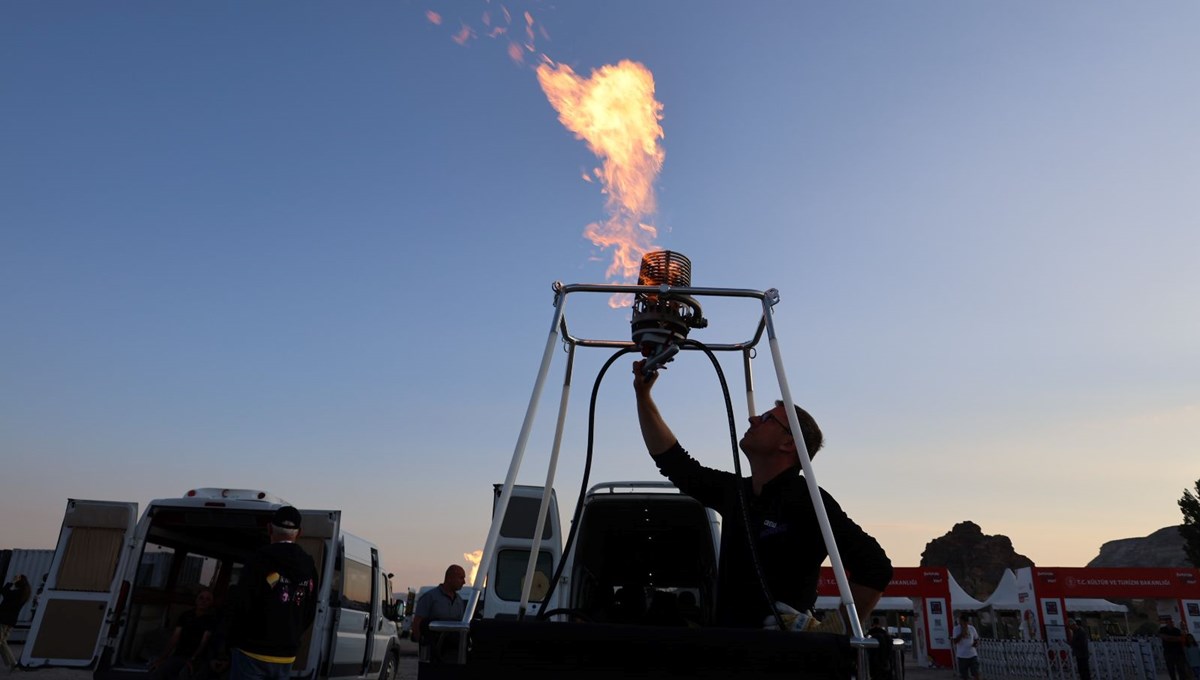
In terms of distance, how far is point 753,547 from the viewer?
315 cm

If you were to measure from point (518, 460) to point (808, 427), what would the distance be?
66.3 inches

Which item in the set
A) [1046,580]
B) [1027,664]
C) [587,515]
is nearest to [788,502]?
[587,515]

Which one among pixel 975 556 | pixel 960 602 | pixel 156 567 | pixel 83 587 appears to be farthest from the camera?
pixel 975 556

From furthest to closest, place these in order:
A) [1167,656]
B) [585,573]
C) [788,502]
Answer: [1167,656] → [585,573] → [788,502]

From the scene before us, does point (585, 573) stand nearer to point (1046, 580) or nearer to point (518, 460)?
point (518, 460)

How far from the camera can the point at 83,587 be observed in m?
9.55

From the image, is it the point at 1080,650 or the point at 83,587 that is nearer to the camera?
the point at 83,587

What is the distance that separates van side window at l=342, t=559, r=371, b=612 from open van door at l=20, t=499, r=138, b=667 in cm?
298

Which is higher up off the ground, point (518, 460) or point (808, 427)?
point (808, 427)

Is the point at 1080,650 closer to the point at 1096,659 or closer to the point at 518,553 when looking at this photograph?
the point at 1096,659

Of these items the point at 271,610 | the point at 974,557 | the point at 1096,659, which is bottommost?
the point at 1096,659

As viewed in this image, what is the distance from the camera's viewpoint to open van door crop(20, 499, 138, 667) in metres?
9.15

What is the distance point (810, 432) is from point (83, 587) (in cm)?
994

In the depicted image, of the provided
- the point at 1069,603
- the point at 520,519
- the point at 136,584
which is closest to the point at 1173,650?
the point at 1069,603
